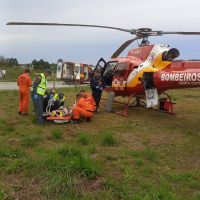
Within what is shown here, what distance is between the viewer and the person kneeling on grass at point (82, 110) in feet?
42.2

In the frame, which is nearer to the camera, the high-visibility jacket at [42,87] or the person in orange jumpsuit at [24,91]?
the high-visibility jacket at [42,87]

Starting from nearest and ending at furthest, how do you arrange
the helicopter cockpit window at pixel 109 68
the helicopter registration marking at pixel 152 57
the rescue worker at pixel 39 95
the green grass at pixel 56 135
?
the green grass at pixel 56 135
the rescue worker at pixel 39 95
the helicopter registration marking at pixel 152 57
the helicopter cockpit window at pixel 109 68

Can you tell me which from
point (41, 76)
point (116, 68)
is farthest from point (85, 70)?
point (41, 76)

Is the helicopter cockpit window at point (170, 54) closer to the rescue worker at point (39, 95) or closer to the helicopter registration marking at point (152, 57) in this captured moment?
the helicopter registration marking at point (152, 57)

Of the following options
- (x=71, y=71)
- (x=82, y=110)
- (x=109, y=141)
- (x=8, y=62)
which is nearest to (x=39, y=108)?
(x=82, y=110)

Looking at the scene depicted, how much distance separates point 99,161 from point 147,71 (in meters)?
6.41

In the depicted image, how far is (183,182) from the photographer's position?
7.58 m

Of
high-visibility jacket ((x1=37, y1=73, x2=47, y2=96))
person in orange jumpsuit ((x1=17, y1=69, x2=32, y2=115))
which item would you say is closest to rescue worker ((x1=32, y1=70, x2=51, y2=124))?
high-visibility jacket ((x1=37, y1=73, x2=47, y2=96))

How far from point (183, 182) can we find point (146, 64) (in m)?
7.55

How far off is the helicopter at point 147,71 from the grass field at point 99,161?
1351 millimetres

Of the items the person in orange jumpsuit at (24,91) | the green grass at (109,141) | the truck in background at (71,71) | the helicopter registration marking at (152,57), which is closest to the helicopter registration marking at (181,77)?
the helicopter registration marking at (152,57)

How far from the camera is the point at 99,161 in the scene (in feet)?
28.0

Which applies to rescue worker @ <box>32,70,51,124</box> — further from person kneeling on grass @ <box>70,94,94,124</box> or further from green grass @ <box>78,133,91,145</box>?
green grass @ <box>78,133,91,145</box>

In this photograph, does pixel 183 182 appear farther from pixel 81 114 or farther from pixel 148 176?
pixel 81 114
